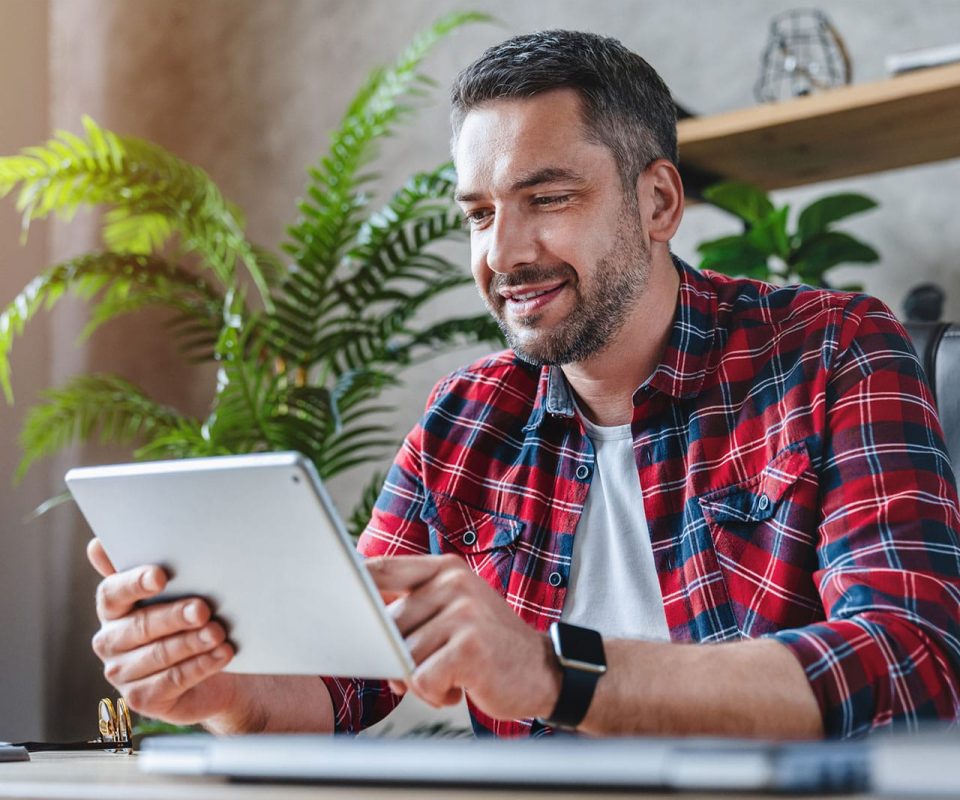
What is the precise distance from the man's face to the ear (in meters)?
0.04

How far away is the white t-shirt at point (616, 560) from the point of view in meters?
1.19

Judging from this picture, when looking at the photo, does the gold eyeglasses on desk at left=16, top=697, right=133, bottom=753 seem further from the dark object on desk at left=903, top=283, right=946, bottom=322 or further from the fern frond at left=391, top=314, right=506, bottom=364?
the dark object on desk at left=903, top=283, right=946, bottom=322

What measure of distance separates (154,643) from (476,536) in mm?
473

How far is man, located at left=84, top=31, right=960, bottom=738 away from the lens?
0.83 metres

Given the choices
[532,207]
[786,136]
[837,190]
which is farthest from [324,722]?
[837,190]

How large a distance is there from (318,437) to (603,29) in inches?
40.4

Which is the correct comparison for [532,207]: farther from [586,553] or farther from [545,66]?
[586,553]

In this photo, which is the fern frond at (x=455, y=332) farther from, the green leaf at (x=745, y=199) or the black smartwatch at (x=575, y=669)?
the black smartwatch at (x=575, y=669)

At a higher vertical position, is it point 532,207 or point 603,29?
point 603,29

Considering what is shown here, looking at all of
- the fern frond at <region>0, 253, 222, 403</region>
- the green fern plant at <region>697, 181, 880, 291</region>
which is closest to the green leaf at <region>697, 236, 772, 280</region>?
the green fern plant at <region>697, 181, 880, 291</region>

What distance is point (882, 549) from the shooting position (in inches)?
38.1

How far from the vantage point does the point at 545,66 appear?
4.14ft

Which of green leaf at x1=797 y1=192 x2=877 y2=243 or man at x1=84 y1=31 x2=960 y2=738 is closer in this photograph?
man at x1=84 y1=31 x2=960 y2=738

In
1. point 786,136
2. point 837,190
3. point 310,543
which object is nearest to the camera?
point 310,543
